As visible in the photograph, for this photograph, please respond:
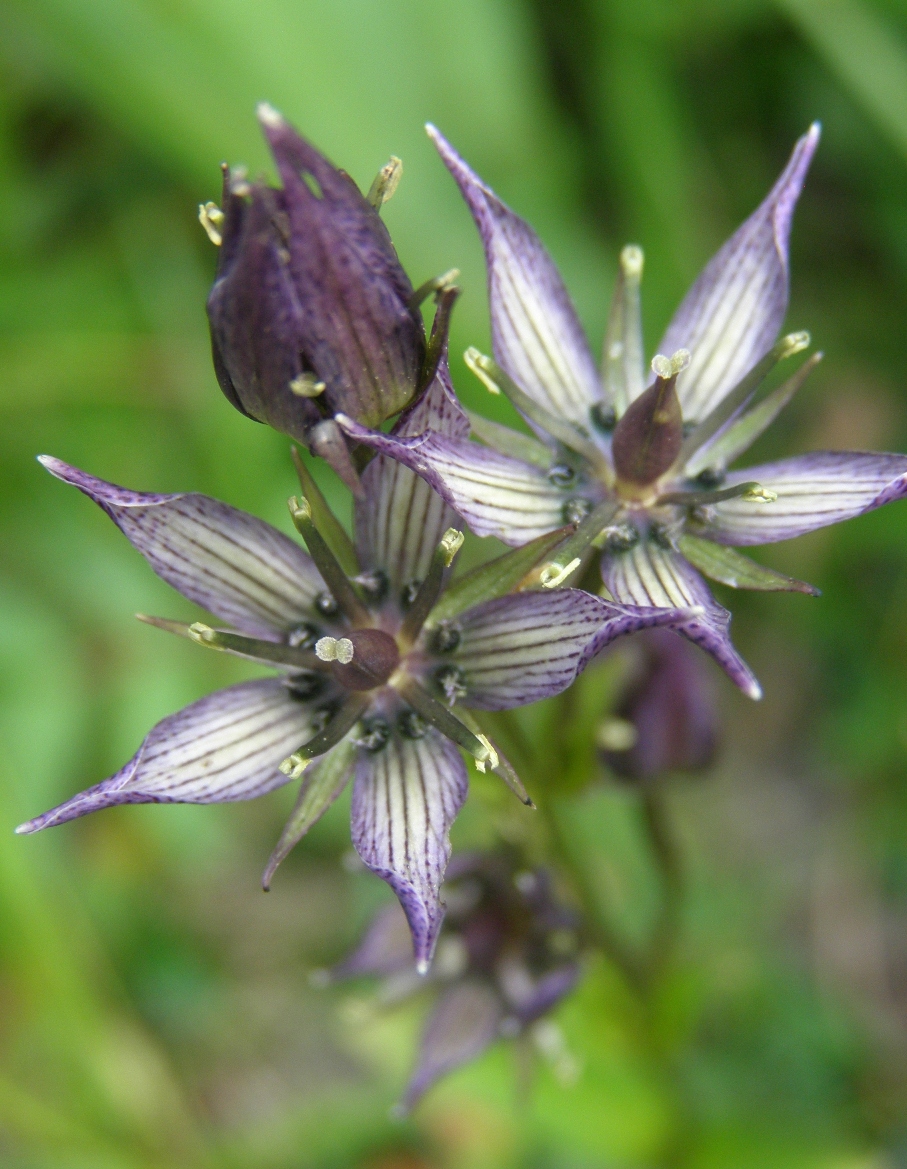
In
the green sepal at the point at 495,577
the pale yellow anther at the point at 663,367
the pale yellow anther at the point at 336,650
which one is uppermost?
the pale yellow anther at the point at 663,367

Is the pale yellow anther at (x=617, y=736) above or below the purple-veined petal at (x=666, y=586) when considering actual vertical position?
below

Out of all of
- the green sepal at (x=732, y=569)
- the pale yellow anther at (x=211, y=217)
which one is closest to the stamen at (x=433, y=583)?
the green sepal at (x=732, y=569)

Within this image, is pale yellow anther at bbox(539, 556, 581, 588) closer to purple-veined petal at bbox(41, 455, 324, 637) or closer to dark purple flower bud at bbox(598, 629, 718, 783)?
purple-veined petal at bbox(41, 455, 324, 637)

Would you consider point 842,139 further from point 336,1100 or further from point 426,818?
point 336,1100

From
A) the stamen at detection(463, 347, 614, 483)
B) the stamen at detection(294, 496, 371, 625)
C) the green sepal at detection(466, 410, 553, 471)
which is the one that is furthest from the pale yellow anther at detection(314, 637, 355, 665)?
the stamen at detection(463, 347, 614, 483)

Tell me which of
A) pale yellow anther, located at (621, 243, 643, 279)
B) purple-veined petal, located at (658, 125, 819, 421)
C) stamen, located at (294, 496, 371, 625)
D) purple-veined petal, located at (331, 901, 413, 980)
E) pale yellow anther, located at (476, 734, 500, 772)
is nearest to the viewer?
pale yellow anther, located at (476, 734, 500, 772)

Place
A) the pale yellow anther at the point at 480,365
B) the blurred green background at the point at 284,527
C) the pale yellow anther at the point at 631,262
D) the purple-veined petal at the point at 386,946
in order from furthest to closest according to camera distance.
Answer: the blurred green background at the point at 284,527 < the purple-veined petal at the point at 386,946 < the pale yellow anther at the point at 631,262 < the pale yellow anther at the point at 480,365

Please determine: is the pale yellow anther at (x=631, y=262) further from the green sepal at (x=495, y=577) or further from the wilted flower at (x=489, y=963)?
the wilted flower at (x=489, y=963)

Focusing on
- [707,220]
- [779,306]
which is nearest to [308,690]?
[779,306]
